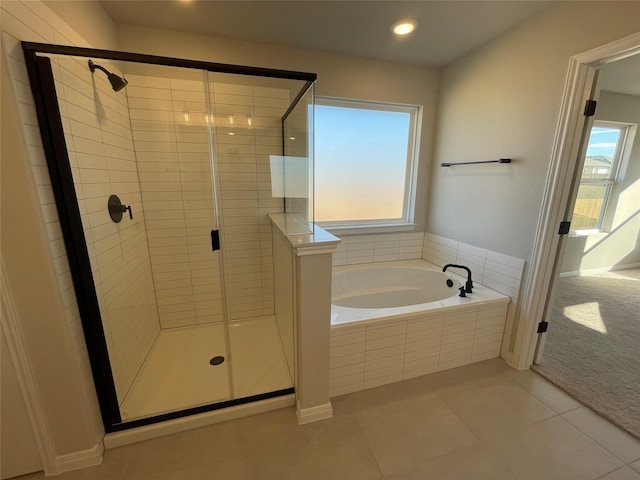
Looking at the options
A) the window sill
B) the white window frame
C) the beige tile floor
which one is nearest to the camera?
the beige tile floor

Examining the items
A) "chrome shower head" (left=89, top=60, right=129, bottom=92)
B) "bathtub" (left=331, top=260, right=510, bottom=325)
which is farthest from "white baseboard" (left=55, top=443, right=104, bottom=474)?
"chrome shower head" (left=89, top=60, right=129, bottom=92)

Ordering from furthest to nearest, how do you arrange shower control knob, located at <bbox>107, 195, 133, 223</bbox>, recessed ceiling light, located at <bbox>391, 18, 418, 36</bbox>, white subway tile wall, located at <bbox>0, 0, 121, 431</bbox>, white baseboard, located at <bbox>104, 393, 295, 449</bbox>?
recessed ceiling light, located at <bbox>391, 18, 418, 36</bbox>
shower control knob, located at <bbox>107, 195, 133, 223</bbox>
white baseboard, located at <bbox>104, 393, 295, 449</bbox>
white subway tile wall, located at <bbox>0, 0, 121, 431</bbox>

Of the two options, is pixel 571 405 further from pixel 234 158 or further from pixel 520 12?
pixel 234 158

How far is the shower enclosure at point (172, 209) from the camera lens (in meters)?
1.25

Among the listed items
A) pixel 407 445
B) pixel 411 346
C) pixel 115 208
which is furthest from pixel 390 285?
pixel 115 208

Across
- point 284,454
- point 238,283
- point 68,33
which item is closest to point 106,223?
point 68,33

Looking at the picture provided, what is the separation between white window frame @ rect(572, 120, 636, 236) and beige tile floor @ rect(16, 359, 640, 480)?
Result: 132 inches

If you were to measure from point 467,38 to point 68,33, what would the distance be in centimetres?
253

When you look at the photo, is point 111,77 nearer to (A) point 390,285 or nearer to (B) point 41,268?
(B) point 41,268

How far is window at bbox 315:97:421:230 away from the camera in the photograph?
2482 mm

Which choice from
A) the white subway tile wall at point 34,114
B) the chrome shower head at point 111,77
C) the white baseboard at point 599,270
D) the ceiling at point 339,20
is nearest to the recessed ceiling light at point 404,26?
the ceiling at point 339,20

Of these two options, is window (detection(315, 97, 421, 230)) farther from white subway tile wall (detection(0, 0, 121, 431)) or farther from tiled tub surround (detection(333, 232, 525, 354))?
white subway tile wall (detection(0, 0, 121, 431))

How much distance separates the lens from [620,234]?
381cm

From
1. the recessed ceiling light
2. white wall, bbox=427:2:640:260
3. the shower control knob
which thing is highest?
the recessed ceiling light
